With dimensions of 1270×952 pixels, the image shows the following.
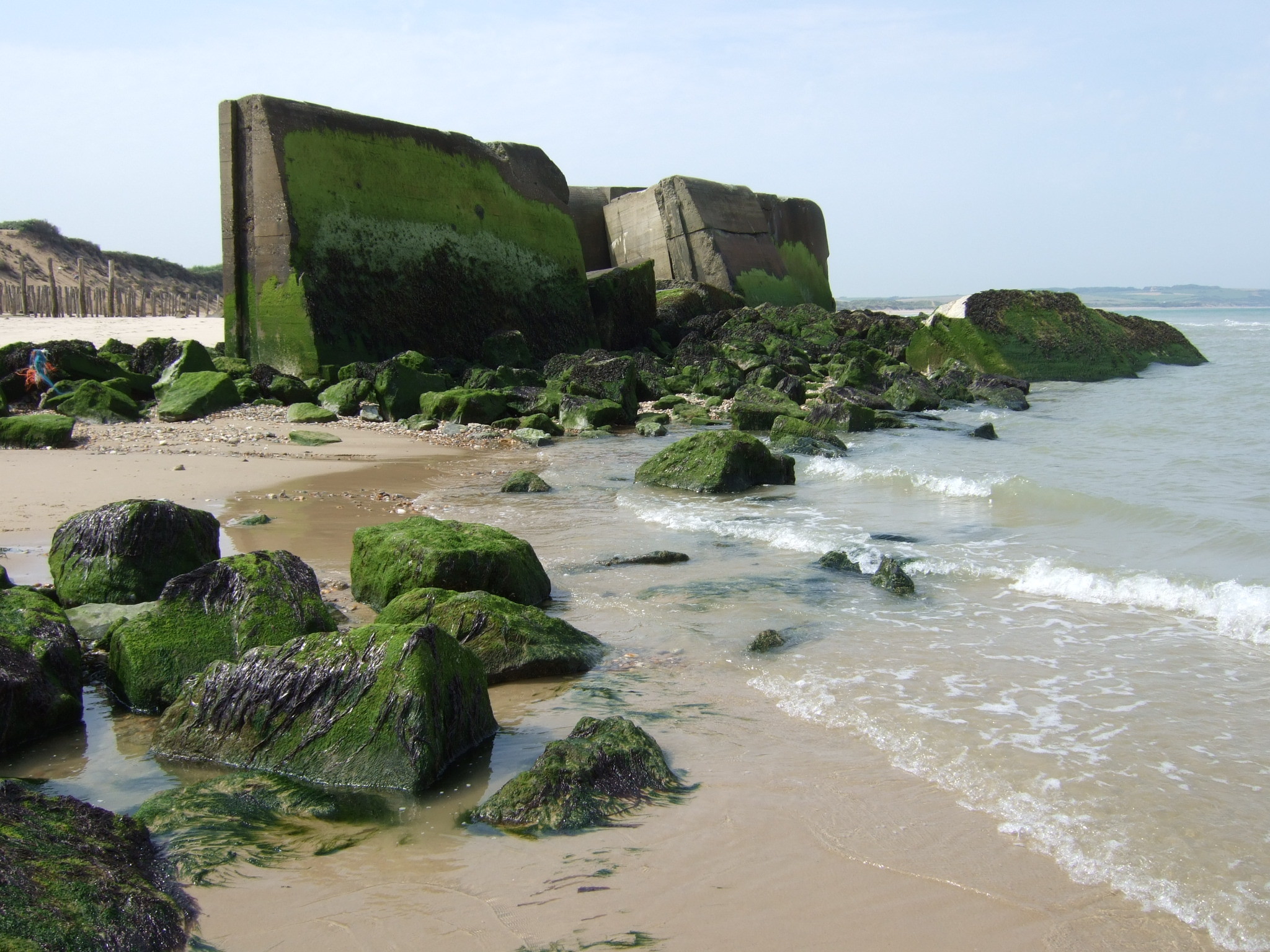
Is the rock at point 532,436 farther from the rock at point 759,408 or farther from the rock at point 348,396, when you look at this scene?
the rock at point 759,408

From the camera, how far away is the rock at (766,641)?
15.6 ft

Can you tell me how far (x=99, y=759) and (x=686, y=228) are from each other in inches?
839

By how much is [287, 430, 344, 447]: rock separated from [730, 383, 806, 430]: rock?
186 inches

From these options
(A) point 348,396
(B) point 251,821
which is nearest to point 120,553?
(B) point 251,821

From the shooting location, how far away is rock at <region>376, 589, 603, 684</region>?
14.3 feet

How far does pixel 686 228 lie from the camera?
23.6 metres

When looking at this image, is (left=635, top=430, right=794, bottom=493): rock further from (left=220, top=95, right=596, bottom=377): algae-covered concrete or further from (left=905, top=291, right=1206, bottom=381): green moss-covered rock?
(left=905, top=291, right=1206, bottom=381): green moss-covered rock

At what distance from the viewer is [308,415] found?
12.5 metres

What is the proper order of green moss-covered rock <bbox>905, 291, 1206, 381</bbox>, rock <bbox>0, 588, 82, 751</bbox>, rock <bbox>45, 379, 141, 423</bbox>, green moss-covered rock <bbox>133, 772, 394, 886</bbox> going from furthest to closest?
green moss-covered rock <bbox>905, 291, 1206, 381</bbox>
rock <bbox>45, 379, 141, 423</bbox>
rock <bbox>0, 588, 82, 751</bbox>
green moss-covered rock <bbox>133, 772, 394, 886</bbox>

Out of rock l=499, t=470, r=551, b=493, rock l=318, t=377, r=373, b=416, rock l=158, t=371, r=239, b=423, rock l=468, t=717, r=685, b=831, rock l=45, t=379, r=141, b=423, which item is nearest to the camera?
rock l=468, t=717, r=685, b=831

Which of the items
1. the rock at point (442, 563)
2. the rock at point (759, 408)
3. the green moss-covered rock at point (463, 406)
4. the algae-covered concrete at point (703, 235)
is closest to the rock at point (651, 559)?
the rock at point (442, 563)

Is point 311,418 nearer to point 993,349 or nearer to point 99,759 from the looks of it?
point 99,759

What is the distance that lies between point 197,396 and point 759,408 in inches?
264

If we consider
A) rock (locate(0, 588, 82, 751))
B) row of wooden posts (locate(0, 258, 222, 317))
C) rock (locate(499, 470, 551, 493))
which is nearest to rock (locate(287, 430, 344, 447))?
rock (locate(499, 470, 551, 493))
